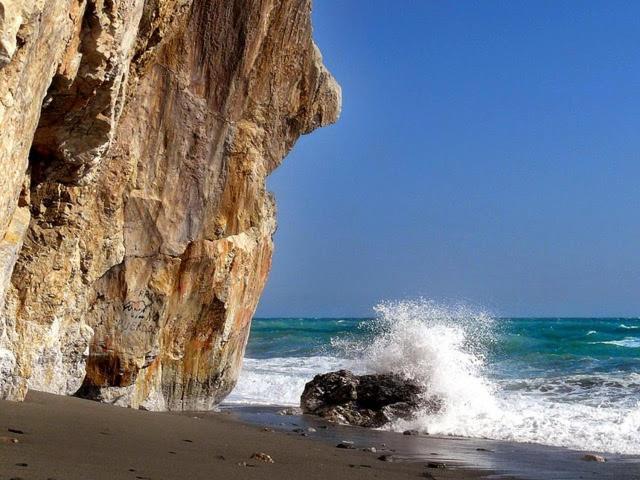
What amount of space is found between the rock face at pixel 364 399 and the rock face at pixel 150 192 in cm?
170

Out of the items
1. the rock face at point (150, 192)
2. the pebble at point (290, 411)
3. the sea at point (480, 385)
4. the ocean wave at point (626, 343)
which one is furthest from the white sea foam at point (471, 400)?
the ocean wave at point (626, 343)

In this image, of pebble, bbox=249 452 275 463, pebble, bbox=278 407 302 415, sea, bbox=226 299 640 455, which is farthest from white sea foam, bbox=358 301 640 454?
pebble, bbox=249 452 275 463

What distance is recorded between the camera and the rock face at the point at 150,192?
19.2 feet

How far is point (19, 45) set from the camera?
3.86 metres


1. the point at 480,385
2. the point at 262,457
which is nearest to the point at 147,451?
the point at 262,457

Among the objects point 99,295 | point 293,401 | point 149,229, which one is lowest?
point 293,401

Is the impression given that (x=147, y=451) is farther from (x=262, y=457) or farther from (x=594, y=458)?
(x=594, y=458)

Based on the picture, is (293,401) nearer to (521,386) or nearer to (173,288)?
(521,386)

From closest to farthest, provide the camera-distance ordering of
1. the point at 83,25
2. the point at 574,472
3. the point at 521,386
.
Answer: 1. the point at 83,25
2. the point at 574,472
3. the point at 521,386

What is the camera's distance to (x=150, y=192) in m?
9.27

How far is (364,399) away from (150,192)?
5220mm

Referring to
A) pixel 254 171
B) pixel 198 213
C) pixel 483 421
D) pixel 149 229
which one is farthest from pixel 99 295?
pixel 483 421

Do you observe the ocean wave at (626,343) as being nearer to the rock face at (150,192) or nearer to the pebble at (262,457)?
the rock face at (150,192)

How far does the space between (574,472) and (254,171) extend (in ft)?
18.4
